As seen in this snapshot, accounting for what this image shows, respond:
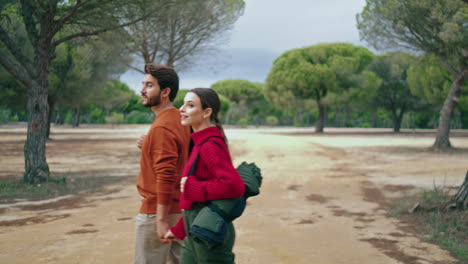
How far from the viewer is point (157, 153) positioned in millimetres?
2496

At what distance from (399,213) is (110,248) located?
5116mm

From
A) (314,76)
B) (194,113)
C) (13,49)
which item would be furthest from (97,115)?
(194,113)

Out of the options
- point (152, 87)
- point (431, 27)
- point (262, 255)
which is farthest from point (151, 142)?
point (431, 27)

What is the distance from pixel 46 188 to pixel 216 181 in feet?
29.4

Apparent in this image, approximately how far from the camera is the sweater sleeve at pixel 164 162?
2.43 metres

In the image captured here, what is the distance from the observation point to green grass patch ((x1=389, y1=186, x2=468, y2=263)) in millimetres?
5599

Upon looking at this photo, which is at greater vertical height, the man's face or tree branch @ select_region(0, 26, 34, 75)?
tree branch @ select_region(0, 26, 34, 75)

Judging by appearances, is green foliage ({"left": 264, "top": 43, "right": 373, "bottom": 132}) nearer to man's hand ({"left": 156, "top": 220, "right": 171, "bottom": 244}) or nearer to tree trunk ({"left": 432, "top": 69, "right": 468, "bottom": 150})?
tree trunk ({"left": 432, "top": 69, "right": 468, "bottom": 150})

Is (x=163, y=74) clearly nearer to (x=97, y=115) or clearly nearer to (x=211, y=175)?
(x=211, y=175)

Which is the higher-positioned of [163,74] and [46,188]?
[163,74]

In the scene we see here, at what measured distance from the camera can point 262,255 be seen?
195 inches

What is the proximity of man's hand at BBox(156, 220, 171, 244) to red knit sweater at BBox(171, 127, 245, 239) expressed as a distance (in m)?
0.25

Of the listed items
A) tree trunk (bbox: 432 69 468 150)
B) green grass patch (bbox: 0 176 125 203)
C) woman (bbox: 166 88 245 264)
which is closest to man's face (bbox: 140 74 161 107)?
woman (bbox: 166 88 245 264)

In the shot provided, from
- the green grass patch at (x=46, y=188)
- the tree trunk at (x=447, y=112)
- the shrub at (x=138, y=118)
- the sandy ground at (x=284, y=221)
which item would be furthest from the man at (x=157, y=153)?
the shrub at (x=138, y=118)
